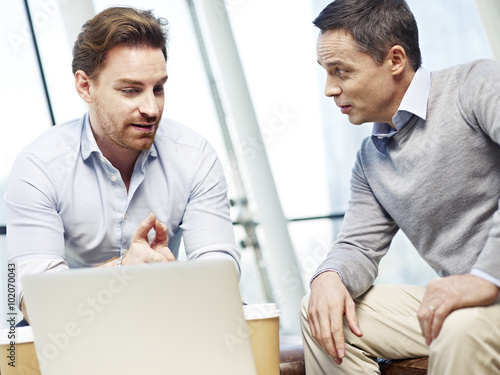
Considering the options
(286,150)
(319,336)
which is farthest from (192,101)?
(319,336)

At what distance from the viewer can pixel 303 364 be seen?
1927 mm

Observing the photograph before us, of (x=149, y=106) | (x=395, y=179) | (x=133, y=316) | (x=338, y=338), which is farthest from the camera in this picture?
(x=149, y=106)

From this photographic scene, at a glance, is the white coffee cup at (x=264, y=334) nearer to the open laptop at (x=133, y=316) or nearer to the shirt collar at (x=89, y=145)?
the open laptop at (x=133, y=316)

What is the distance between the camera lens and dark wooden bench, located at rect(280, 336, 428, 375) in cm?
162

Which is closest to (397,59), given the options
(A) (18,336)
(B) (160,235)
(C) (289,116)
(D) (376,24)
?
(D) (376,24)

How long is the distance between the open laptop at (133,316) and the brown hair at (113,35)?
1.09 m

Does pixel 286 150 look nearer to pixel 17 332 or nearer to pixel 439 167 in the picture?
pixel 439 167

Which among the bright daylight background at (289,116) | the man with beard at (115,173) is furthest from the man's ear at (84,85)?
the bright daylight background at (289,116)

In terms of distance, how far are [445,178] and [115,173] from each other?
3.45 feet

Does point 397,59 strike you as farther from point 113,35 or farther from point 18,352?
point 18,352

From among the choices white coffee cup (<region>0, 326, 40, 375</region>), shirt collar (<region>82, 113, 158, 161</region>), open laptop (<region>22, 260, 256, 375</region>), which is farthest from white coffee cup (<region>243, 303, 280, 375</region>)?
shirt collar (<region>82, 113, 158, 161</region>)

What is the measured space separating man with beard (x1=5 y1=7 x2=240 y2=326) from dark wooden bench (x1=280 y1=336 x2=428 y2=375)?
38cm

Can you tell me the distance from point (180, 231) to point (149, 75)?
550 mm

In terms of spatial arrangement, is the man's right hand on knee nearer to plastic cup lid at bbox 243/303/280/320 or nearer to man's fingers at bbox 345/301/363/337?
man's fingers at bbox 345/301/363/337
